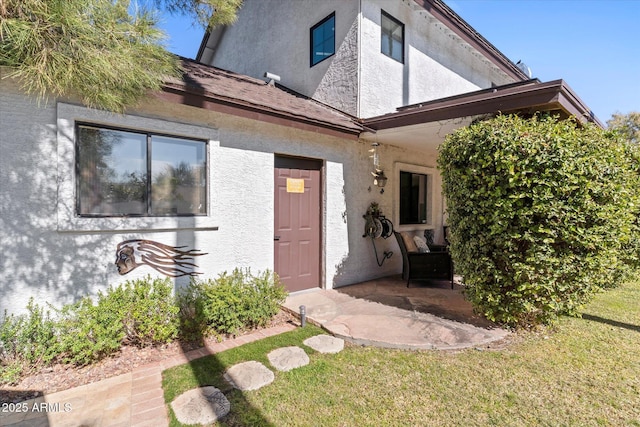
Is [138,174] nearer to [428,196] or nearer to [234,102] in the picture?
[234,102]

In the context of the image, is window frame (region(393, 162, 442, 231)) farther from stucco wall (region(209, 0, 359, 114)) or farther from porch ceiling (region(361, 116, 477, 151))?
stucco wall (region(209, 0, 359, 114))

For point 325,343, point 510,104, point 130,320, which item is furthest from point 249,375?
point 510,104

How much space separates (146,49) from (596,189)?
17.5ft

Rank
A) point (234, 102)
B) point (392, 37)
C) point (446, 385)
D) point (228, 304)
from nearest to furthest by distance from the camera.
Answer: point (446, 385), point (228, 304), point (234, 102), point (392, 37)

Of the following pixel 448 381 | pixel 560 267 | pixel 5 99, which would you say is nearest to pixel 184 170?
pixel 5 99

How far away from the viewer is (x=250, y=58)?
9.59 metres

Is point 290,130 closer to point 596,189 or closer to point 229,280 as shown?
point 229,280

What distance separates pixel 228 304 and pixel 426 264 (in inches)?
158

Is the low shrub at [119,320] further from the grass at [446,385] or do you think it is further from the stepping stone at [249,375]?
the stepping stone at [249,375]

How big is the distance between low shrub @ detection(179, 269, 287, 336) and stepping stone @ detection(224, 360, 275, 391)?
2.69 ft

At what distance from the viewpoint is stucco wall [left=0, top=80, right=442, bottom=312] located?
321 cm

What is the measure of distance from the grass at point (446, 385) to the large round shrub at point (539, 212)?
650 millimetres

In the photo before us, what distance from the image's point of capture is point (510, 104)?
4.23m

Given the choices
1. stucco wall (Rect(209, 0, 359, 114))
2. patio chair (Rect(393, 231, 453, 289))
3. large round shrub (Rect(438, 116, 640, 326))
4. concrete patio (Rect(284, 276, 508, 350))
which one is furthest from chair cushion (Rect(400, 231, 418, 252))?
stucco wall (Rect(209, 0, 359, 114))
